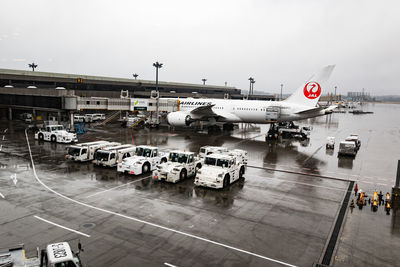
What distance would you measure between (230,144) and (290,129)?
678 inches

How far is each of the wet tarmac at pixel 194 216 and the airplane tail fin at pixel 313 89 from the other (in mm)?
18964

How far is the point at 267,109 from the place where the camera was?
50.0 meters

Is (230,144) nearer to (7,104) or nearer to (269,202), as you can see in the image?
(269,202)

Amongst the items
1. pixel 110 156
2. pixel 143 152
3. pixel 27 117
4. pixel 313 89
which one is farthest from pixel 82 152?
pixel 27 117

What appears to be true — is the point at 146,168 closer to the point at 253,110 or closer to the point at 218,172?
the point at 218,172

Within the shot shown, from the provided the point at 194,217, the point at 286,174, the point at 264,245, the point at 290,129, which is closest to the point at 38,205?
the point at 194,217

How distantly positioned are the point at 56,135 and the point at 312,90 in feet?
126

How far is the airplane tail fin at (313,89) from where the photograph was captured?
149 ft

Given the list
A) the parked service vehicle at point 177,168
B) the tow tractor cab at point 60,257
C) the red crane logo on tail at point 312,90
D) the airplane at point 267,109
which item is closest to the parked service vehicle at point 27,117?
the airplane at point 267,109

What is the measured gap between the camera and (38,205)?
1812cm

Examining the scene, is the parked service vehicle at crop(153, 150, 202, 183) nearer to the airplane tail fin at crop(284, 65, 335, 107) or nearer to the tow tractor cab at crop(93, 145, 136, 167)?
the tow tractor cab at crop(93, 145, 136, 167)

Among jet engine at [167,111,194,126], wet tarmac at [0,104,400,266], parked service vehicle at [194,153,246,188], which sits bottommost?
wet tarmac at [0,104,400,266]

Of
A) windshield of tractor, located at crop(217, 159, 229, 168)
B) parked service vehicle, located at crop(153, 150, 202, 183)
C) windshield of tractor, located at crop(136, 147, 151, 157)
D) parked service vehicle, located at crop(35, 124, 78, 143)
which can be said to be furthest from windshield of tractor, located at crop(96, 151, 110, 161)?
parked service vehicle, located at crop(35, 124, 78, 143)

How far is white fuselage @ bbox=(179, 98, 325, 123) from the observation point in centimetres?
4812
